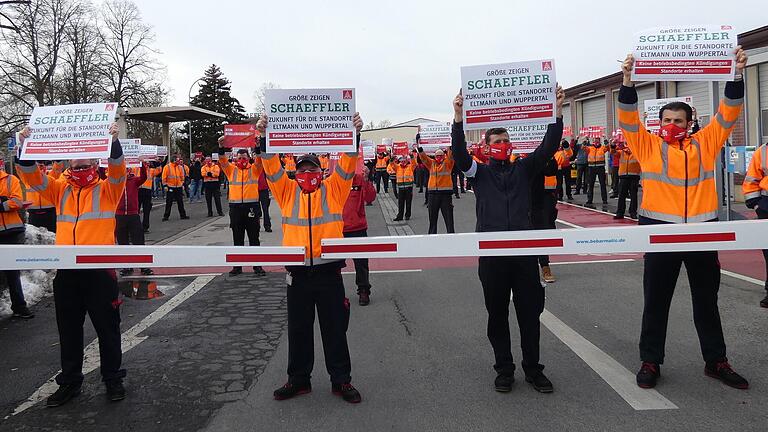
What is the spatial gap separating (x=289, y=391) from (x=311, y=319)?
581 mm

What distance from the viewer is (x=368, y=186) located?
8477 millimetres

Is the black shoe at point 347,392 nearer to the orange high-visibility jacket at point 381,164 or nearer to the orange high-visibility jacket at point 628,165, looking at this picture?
the orange high-visibility jacket at point 628,165

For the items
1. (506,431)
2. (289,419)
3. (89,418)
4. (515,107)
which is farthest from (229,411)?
(515,107)

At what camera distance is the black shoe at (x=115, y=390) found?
467 centimetres

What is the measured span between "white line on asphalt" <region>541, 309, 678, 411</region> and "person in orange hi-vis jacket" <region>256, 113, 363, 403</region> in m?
2.10

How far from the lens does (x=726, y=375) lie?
4547 mm

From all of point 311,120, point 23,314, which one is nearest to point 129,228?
point 23,314

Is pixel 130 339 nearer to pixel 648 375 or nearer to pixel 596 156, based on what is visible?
pixel 648 375

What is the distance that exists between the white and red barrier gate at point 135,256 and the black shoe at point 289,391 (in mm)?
991

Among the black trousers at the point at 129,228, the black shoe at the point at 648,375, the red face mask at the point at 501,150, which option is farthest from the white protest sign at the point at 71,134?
the black trousers at the point at 129,228

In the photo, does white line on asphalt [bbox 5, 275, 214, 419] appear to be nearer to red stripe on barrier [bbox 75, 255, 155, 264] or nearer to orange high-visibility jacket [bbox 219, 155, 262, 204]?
red stripe on barrier [bbox 75, 255, 155, 264]

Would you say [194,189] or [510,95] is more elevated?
[510,95]

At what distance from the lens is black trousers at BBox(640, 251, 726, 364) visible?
461 cm

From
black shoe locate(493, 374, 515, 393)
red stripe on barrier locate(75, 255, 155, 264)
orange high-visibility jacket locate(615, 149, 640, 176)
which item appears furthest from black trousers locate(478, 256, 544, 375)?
orange high-visibility jacket locate(615, 149, 640, 176)
